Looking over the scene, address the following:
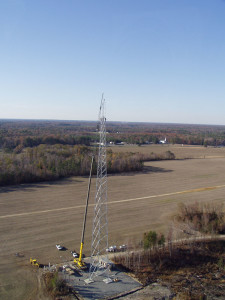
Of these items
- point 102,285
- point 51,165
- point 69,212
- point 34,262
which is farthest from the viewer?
point 51,165

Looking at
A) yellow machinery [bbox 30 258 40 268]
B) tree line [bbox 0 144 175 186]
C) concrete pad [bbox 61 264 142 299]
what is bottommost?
yellow machinery [bbox 30 258 40 268]

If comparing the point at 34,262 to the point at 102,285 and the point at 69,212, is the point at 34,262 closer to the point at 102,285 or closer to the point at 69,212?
the point at 102,285

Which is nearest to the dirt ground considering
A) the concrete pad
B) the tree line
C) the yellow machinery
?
the yellow machinery

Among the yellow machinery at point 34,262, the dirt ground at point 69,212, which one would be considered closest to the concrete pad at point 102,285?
the dirt ground at point 69,212

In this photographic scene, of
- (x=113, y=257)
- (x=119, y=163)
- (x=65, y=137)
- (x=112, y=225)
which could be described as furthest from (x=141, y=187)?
(x=65, y=137)

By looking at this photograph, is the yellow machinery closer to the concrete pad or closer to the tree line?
the concrete pad

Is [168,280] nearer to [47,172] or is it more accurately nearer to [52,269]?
[52,269]

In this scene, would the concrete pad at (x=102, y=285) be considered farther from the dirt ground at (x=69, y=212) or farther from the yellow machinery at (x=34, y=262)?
the yellow machinery at (x=34, y=262)

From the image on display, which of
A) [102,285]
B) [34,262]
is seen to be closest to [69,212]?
[34,262]

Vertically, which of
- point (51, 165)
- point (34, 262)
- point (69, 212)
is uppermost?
point (51, 165)
